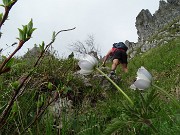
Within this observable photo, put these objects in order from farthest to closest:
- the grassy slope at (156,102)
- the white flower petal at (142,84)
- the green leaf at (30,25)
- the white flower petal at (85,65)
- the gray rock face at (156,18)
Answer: the gray rock face at (156,18), the white flower petal at (85,65), the grassy slope at (156,102), the white flower petal at (142,84), the green leaf at (30,25)

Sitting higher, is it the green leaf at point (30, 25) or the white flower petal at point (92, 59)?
the white flower petal at point (92, 59)

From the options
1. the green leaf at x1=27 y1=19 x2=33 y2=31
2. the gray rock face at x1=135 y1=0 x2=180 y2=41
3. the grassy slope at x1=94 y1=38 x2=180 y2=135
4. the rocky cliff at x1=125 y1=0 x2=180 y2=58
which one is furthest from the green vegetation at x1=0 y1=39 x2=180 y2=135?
the gray rock face at x1=135 y1=0 x2=180 y2=41

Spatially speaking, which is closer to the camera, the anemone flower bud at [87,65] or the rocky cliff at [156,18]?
the anemone flower bud at [87,65]

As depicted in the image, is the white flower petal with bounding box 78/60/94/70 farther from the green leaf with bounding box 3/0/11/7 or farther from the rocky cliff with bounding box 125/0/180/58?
the rocky cliff with bounding box 125/0/180/58

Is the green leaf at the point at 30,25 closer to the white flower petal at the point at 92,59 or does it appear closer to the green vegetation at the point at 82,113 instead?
the green vegetation at the point at 82,113

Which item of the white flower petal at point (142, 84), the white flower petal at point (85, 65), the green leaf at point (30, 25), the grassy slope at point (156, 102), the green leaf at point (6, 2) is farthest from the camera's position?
the white flower petal at point (85, 65)

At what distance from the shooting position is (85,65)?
8.46 feet

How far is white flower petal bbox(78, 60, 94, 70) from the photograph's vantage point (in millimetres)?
2548

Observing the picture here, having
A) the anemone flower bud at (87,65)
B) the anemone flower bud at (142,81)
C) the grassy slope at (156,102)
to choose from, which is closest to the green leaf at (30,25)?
the anemone flower bud at (142,81)

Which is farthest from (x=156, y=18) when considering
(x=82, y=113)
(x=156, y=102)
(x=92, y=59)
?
(x=92, y=59)

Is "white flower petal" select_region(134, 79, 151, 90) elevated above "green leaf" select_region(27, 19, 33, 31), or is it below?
above

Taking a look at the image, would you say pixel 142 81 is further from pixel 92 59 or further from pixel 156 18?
pixel 156 18

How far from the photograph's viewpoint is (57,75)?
6449 mm

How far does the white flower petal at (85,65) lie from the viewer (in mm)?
2548
